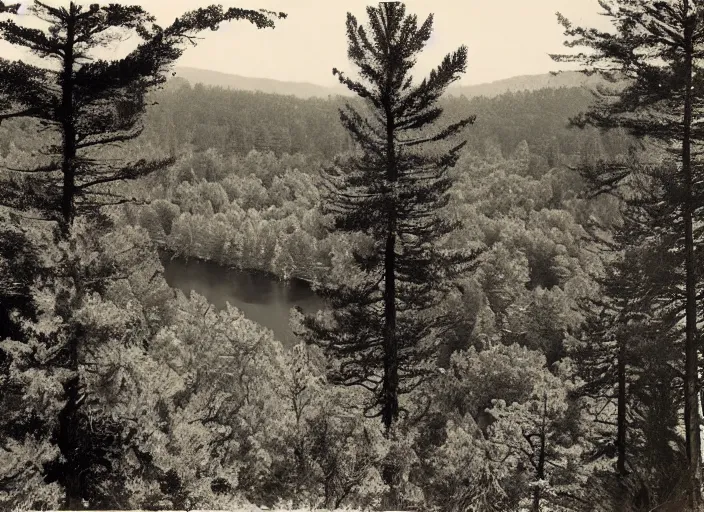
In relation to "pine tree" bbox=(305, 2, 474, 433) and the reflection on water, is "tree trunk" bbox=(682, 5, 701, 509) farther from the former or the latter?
the reflection on water

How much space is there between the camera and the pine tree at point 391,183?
29.0 ft

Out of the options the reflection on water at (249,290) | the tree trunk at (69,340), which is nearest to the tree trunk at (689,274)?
the tree trunk at (69,340)

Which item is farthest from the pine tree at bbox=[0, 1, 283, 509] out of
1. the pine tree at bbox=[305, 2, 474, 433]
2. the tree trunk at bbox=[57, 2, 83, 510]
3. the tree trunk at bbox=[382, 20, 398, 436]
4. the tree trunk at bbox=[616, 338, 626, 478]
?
the tree trunk at bbox=[616, 338, 626, 478]

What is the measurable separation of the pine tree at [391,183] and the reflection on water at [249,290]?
29.7 meters

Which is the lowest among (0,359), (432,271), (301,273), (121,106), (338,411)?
(301,273)

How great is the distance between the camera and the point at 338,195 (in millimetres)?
9562

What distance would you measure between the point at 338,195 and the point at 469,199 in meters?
68.8

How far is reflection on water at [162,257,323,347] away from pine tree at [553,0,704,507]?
3141 cm

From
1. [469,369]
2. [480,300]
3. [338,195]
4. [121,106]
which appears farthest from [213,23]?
[480,300]

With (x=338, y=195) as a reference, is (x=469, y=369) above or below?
below

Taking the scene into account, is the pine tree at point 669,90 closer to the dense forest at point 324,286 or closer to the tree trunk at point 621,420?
the dense forest at point 324,286

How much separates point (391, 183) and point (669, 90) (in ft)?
15.8

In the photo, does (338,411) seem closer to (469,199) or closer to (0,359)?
(0,359)

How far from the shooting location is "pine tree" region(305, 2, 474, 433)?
8.84 m
